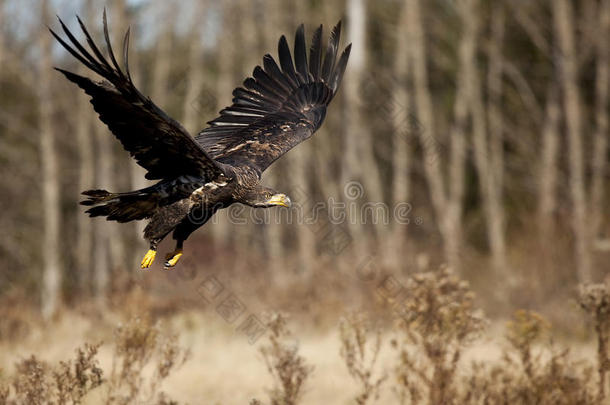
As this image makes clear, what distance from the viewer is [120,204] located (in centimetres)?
663

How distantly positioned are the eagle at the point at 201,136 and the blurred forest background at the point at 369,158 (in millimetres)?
3892

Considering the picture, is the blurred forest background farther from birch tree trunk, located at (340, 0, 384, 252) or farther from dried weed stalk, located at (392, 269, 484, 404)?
dried weed stalk, located at (392, 269, 484, 404)

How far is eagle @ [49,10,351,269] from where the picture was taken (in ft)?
18.0

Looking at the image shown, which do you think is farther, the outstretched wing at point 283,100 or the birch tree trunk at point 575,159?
the birch tree trunk at point 575,159

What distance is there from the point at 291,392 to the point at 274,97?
379cm

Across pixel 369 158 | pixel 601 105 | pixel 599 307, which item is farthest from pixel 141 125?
pixel 369 158

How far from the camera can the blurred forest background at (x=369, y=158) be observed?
13898 millimetres

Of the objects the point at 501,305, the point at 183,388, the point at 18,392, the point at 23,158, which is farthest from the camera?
the point at 23,158

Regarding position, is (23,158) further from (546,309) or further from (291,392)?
(291,392)

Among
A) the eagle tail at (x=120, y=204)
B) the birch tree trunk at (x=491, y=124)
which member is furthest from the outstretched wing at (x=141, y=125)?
the birch tree trunk at (x=491, y=124)

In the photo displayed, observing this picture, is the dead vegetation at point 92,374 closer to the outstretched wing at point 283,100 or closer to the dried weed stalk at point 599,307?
the outstretched wing at point 283,100

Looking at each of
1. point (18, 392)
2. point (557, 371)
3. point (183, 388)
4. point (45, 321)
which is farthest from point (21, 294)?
point (557, 371)

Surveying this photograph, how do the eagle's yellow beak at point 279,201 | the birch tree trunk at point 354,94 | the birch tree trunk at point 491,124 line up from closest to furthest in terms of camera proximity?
the eagle's yellow beak at point 279,201 → the birch tree trunk at point 354,94 → the birch tree trunk at point 491,124

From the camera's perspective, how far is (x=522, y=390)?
6.18 metres
